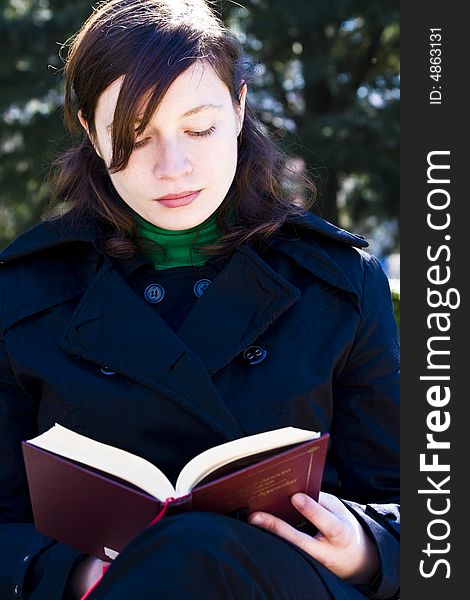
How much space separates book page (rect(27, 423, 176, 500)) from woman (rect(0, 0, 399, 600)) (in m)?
0.28

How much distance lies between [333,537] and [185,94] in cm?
95

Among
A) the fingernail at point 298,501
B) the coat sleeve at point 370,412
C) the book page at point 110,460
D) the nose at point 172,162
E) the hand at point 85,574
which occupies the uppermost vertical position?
the nose at point 172,162

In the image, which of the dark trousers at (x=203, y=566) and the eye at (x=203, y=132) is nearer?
the dark trousers at (x=203, y=566)

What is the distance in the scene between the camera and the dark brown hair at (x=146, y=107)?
2.20m

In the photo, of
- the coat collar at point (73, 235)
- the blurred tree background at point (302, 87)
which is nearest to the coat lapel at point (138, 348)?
the coat collar at point (73, 235)

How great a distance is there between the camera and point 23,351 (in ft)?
7.58

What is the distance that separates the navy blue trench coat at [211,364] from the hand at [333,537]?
4 centimetres

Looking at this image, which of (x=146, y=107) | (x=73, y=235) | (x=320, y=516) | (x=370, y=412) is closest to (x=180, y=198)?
(x=146, y=107)

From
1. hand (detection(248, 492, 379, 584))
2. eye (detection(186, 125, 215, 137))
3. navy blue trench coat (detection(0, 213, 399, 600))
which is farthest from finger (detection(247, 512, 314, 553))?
eye (detection(186, 125, 215, 137))

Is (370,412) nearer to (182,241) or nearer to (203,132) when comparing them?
(182,241)

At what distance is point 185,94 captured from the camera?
86.9 inches

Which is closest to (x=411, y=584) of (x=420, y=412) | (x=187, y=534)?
(x=420, y=412)

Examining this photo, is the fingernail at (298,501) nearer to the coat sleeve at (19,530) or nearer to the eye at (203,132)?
the coat sleeve at (19,530)

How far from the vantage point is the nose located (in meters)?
2.20
